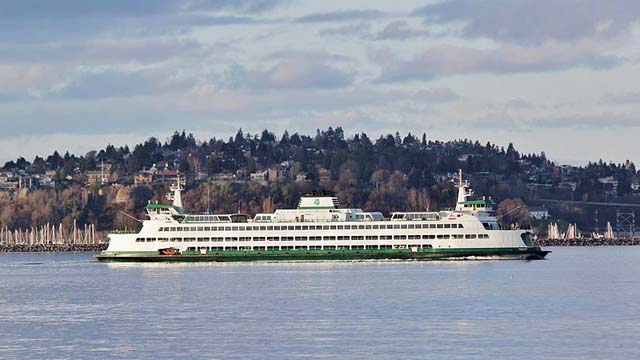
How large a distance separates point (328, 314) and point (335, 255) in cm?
5213

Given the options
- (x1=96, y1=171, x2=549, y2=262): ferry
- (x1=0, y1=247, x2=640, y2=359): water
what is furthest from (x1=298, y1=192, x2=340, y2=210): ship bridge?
(x1=0, y1=247, x2=640, y2=359): water

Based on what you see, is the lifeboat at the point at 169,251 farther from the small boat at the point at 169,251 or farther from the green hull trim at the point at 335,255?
the green hull trim at the point at 335,255

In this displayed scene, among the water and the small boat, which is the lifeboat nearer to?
the small boat

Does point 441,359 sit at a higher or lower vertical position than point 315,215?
lower

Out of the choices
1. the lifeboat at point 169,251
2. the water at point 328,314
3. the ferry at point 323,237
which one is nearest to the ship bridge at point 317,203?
the ferry at point 323,237

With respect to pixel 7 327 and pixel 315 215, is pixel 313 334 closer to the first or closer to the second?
pixel 7 327

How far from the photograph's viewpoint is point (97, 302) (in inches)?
3435

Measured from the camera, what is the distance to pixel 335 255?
12850 centimetres

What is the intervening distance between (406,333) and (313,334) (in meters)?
3.93

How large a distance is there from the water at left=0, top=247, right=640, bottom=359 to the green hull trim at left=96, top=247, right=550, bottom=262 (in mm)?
8143

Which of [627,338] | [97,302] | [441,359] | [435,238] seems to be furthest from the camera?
[435,238]

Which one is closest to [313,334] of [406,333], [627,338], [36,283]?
[406,333]

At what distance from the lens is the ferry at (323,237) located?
126 m

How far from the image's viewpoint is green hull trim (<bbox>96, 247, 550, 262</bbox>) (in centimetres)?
12588
